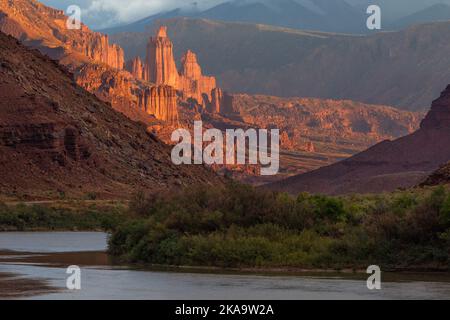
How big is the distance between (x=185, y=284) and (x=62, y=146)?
72.4 meters

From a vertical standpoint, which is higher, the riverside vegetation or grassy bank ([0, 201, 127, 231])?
grassy bank ([0, 201, 127, 231])

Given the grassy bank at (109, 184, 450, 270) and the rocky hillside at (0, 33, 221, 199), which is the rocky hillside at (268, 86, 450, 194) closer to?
the rocky hillside at (0, 33, 221, 199)

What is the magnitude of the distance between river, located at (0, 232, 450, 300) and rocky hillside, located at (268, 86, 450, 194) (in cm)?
Result: 11097

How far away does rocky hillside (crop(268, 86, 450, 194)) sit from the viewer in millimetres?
165375

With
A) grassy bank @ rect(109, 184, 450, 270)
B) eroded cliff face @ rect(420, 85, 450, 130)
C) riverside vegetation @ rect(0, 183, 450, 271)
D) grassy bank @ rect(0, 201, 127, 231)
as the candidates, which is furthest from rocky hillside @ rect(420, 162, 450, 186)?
eroded cliff face @ rect(420, 85, 450, 130)

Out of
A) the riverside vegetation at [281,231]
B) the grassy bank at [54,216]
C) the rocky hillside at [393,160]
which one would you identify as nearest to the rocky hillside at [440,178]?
the riverside vegetation at [281,231]

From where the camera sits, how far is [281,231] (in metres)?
48.7

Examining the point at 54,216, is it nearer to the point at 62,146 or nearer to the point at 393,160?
the point at 62,146

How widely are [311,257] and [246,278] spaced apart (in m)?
4.48

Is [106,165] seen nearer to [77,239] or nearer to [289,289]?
[77,239]

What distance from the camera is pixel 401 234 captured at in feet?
153

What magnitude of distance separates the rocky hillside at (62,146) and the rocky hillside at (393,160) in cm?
4035

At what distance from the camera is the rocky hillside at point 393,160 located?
165 m
